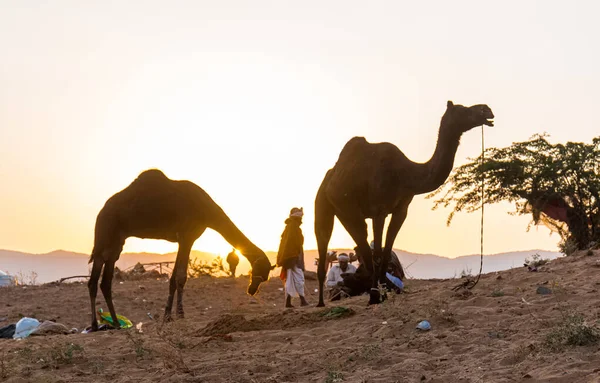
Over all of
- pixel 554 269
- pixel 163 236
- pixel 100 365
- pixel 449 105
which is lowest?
pixel 100 365

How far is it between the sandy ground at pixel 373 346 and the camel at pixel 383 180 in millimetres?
1104

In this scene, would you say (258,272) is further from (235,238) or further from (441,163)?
(441,163)

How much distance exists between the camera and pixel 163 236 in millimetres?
12055

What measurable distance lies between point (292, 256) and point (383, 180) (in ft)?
13.0

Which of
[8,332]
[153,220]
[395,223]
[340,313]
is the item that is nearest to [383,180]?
[395,223]

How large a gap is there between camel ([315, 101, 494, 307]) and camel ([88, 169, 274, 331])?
105 inches

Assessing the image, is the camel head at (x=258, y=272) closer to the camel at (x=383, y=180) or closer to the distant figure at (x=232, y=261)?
the camel at (x=383, y=180)

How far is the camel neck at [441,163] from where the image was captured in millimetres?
10180

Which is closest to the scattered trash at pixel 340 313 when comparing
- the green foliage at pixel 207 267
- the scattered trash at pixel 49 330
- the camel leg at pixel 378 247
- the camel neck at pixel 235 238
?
the camel leg at pixel 378 247

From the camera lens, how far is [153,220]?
11.8 metres

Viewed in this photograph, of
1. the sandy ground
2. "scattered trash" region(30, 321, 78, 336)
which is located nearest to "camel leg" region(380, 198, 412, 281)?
the sandy ground

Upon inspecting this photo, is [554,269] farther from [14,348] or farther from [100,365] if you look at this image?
[14,348]

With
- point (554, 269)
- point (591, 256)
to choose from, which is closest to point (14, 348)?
point (554, 269)

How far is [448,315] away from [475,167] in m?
14.0
